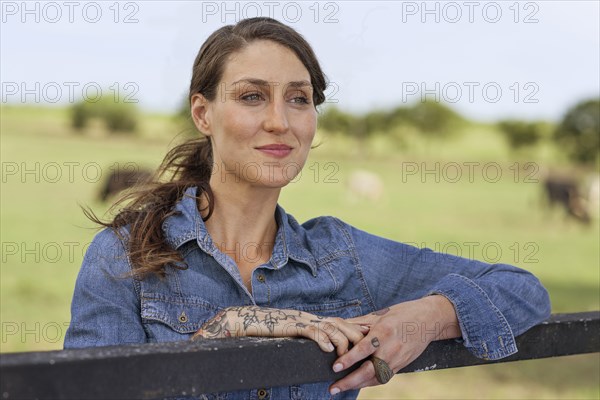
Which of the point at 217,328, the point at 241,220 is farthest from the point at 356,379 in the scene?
the point at 241,220

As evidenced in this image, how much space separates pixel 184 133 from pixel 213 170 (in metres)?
0.29

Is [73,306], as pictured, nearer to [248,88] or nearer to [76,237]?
[248,88]

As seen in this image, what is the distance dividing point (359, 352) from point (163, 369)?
0.44 metres

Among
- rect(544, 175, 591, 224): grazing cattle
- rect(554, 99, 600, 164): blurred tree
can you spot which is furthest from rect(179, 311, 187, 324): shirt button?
rect(554, 99, 600, 164): blurred tree

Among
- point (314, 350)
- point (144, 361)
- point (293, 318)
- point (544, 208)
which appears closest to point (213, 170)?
point (293, 318)

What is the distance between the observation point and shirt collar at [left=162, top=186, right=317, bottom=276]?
1.90 m

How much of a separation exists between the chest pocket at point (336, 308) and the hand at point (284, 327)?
1.25 ft

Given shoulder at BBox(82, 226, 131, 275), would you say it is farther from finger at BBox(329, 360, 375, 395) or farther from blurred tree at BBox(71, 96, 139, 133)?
blurred tree at BBox(71, 96, 139, 133)

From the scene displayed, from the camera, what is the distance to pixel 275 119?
1903 mm

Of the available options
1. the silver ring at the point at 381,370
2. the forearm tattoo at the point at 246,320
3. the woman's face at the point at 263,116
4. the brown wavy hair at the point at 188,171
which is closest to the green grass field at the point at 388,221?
the brown wavy hair at the point at 188,171

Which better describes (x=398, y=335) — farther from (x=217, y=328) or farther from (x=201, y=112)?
(x=201, y=112)

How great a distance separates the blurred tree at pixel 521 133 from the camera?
50812 millimetres

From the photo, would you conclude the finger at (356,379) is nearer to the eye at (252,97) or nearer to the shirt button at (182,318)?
the shirt button at (182,318)

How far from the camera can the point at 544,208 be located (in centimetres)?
2756
